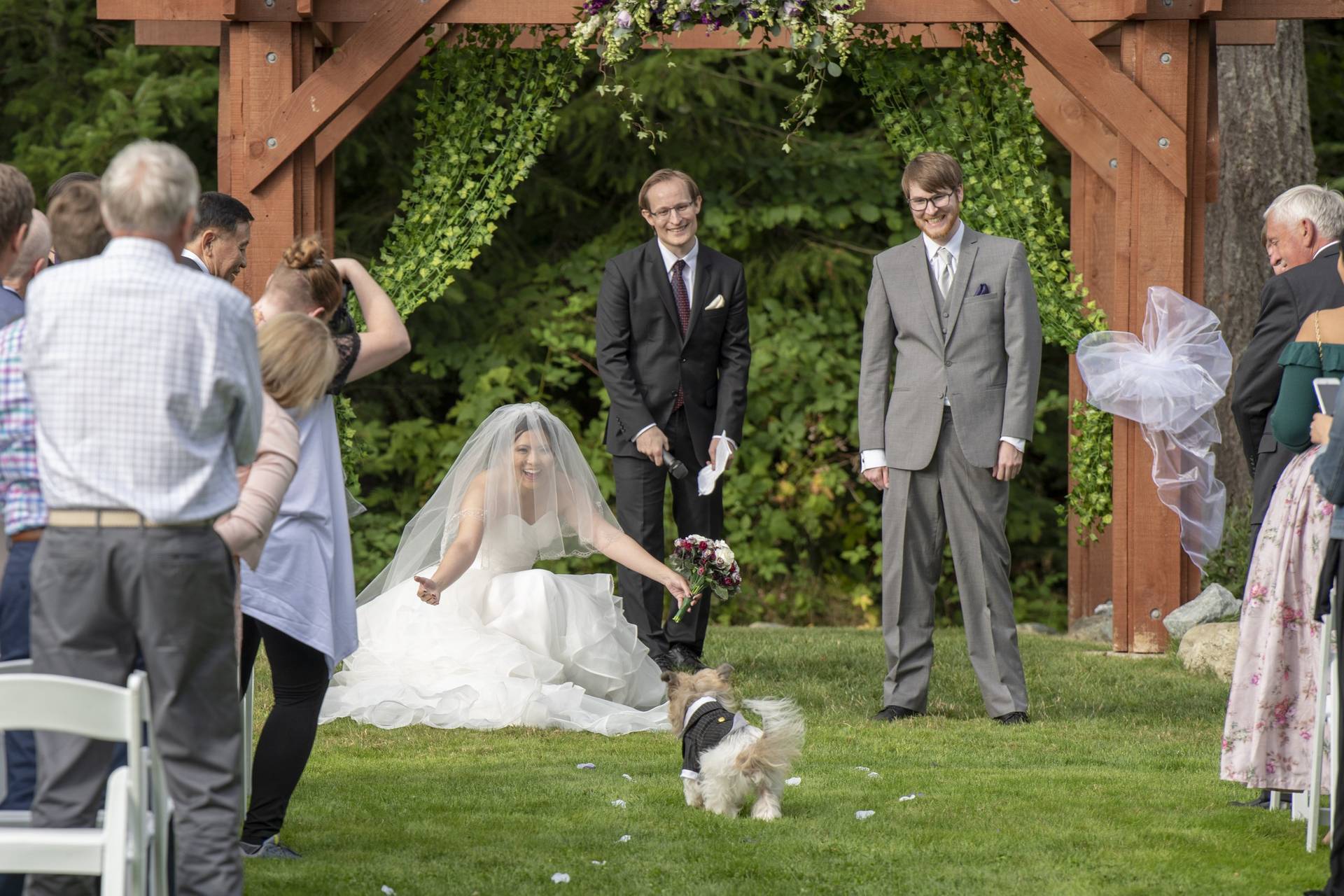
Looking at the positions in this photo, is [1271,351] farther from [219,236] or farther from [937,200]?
[219,236]

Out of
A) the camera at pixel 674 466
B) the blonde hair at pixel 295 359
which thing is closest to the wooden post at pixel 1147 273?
the camera at pixel 674 466

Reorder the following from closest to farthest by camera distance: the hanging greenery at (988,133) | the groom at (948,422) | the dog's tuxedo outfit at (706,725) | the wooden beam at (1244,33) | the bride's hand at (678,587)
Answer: the dog's tuxedo outfit at (706,725)
the bride's hand at (678,587)
the groom at (948,422)
the hanging greenery at (988,133)
the wooden beam at (1244,33)

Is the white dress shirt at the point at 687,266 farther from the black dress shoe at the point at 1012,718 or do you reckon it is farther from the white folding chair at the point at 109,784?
the white folding chair at the point at 109,784

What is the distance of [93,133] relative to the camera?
36.3ft

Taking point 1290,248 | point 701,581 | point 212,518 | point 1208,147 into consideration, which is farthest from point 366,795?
point 1208,147

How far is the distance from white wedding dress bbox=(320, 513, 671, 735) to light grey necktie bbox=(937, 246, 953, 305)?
6.19 feet

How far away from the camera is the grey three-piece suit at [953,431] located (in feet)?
19.6

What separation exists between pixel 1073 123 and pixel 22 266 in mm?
6418

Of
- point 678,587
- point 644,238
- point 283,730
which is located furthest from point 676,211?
point 644,238

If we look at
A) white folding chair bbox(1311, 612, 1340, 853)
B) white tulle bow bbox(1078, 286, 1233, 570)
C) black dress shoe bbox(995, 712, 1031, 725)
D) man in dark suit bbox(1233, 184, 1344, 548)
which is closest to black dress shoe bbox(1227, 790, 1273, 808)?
white folding chair bbox(1311, 612, 1340, 853)

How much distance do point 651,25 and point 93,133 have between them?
5841 millimetres

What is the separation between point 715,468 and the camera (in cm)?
673

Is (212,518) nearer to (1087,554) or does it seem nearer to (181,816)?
(181,816)

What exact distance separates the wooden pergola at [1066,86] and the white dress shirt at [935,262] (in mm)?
1751
